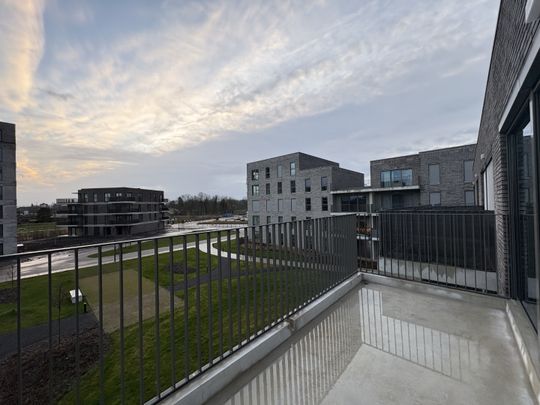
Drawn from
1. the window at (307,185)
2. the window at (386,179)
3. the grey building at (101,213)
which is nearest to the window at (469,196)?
the window at (386,179)

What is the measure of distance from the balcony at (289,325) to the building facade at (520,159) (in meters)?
0.41

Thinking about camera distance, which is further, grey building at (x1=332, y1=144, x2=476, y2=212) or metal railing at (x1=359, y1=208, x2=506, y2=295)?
grey building at (x1=332, y1=144, x2=476, y2=212)

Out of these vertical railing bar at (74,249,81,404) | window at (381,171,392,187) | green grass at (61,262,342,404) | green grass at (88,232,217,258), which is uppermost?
window at (381,171,392,187)

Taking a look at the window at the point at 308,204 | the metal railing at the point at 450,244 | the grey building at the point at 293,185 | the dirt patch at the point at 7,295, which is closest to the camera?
the dirt patch at the point at 7,295

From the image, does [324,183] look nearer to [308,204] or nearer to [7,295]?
[308,204]

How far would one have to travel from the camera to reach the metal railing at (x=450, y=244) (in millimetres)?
3477

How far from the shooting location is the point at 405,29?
5656 millimetres

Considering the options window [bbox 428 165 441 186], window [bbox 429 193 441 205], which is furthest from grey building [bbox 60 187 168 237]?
window [bbox 428 165 441 186]

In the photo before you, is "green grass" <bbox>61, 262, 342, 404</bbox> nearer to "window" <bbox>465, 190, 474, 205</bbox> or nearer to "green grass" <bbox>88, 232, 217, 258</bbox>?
"green grass" <bbox>88, 232, 217, 258</bbox>

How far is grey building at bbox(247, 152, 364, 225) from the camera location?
941 inches

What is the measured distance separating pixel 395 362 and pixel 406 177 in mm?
20553

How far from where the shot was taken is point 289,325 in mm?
2391

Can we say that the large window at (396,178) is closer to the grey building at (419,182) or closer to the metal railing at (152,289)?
the grey building at (419,182)

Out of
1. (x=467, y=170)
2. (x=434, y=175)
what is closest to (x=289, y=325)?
(x=434, y=175)
